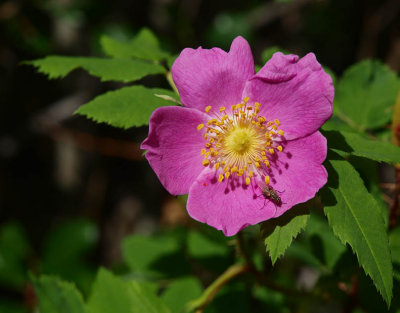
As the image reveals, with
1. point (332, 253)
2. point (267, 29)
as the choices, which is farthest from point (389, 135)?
point (267, 29)

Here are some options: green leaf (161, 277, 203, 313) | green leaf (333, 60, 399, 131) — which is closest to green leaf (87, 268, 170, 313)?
green leaf (161, 277, 203, 313)

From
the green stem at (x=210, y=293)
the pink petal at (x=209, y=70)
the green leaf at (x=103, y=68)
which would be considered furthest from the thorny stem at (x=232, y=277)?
the green leaf at (x=103, y=68)

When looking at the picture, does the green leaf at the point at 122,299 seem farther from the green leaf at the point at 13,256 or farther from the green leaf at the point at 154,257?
the green leaf at the point at 13,256

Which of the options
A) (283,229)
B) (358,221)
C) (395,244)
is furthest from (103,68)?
(395,244)

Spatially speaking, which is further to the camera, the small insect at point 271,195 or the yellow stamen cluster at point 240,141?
the yellow stamen cluster at point 240,141

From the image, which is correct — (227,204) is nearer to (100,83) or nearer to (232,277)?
(232,277)
